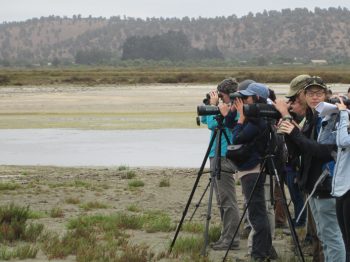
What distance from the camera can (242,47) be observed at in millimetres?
198750

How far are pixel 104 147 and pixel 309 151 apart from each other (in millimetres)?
13881

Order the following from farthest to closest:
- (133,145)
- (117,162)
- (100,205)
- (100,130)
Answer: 1. (100,130)
2. (133,145)
3. (117,162)
4. (100,205)

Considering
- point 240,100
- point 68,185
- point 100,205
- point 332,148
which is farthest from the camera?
point 68,185

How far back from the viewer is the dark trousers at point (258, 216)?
6934mm

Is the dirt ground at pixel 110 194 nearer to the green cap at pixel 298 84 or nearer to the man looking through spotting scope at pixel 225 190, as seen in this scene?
the man looking through spotting scope at pixel 225 190

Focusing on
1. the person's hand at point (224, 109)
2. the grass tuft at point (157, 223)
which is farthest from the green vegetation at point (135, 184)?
the person's hand at point (224, 109)

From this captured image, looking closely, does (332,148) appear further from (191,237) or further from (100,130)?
(100,130)

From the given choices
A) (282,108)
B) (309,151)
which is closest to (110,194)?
(282,108)

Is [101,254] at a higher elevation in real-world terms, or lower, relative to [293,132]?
lower

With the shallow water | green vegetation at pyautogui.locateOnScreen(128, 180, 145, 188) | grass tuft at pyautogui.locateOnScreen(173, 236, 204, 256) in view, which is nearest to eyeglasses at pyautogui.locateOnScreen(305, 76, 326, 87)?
grass tuft at pyautogui.locateOnScreen(173, 236, 204, 256)

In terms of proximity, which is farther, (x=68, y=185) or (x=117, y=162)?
(x=117, y=162)

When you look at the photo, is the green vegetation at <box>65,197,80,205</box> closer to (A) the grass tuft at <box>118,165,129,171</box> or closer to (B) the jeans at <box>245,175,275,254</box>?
(A) the grass tuft at <box>118,165,129,171</box>

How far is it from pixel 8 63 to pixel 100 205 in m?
148

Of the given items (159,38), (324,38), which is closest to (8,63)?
(159,38)
